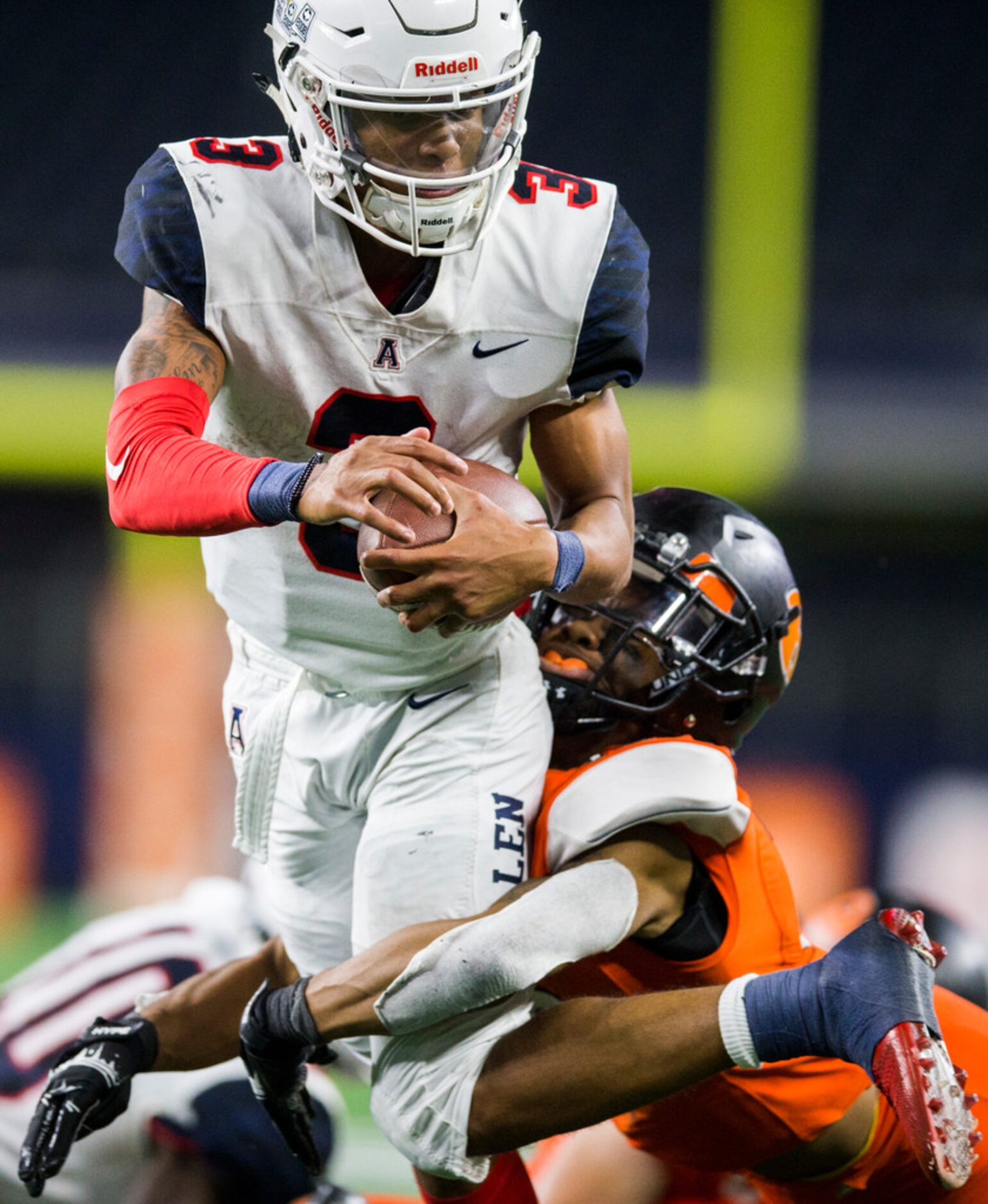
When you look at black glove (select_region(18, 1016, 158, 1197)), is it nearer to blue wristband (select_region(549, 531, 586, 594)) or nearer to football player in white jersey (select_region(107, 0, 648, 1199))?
football player in white jersey (select_region(107, 0, 648, 1199))

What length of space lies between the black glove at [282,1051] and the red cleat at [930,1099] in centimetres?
67

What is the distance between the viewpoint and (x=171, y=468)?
158cm

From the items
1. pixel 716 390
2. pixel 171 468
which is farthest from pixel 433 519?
pixel 716 390

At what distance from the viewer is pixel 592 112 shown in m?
5.76

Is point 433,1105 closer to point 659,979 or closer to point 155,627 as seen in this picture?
point 659,979

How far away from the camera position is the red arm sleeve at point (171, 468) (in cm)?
155

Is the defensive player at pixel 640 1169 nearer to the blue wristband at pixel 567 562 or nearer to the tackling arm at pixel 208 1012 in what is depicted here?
the tackling arm at pixel 208 1012

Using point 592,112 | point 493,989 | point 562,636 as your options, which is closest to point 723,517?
point 562,636

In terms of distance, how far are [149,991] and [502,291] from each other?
4.27 ft

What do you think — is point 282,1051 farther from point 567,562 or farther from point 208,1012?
point 567,562

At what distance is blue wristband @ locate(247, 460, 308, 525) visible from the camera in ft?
5.00

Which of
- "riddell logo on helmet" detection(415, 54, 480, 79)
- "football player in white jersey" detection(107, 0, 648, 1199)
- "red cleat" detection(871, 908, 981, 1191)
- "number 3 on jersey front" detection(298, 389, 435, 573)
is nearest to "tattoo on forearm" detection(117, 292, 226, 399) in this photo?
"football player in white jersey" detection(107, 0, 648, 1199)

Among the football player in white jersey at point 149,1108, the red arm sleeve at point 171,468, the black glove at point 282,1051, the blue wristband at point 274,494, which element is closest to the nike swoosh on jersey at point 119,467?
the red arm sleeve at point 171,468

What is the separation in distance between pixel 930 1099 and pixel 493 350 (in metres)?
0.93
